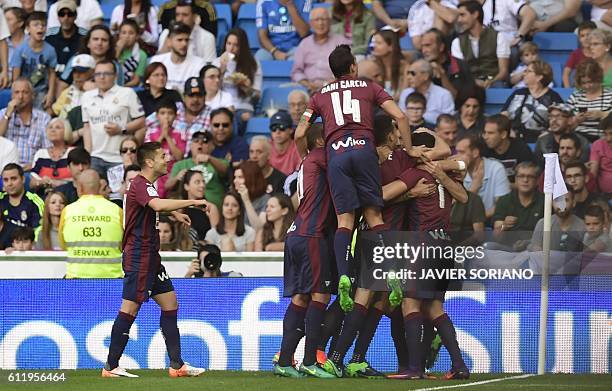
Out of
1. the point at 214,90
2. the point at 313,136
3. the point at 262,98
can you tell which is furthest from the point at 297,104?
the point at 313,136

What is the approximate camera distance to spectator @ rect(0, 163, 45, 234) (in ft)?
51.5

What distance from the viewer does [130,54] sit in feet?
60.4

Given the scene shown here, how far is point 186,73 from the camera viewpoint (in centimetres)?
1783

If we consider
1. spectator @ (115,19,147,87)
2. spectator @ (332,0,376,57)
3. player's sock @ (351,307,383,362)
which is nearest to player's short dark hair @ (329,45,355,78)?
A: player's sock @ (351,307,383,362)

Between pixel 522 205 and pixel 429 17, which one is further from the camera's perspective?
pixel 429 17

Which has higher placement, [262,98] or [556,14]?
[556,14]

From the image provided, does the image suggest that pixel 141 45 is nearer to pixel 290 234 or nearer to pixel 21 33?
pixel 21 33

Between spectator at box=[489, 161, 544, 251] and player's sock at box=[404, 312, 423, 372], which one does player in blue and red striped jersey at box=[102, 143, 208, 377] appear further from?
spectator at box=[489, 161, 544, 251]

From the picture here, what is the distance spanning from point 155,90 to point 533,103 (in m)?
4.89

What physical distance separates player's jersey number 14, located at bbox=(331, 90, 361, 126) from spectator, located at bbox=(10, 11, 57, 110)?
8585mm

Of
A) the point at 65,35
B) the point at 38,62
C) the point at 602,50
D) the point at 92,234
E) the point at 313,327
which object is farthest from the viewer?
the point at 65,35

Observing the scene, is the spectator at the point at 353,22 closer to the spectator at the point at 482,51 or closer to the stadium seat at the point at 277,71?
the stadium seat at the point at 277,71

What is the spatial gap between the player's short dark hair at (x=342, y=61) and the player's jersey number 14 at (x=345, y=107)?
0.22 meters

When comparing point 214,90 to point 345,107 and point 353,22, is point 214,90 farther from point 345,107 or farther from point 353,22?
point 345,107
